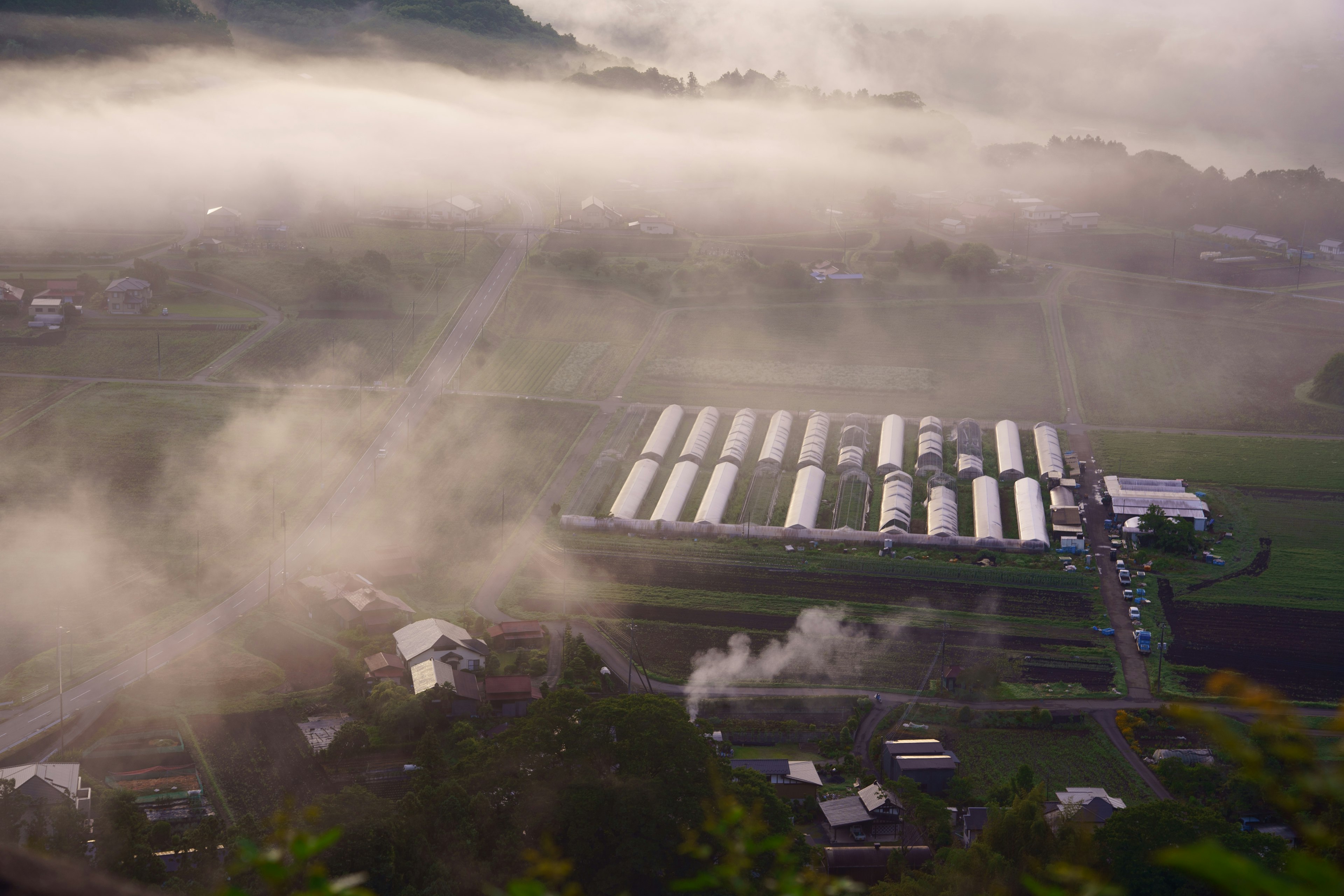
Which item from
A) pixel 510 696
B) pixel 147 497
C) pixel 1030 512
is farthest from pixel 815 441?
pixel 147 497

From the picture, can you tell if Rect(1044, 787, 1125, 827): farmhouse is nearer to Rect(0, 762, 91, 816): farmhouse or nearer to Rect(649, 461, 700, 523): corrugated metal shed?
Rect(649, 461, 700, 523): corrugated metal shed

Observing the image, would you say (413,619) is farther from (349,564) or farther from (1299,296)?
(1299,296)

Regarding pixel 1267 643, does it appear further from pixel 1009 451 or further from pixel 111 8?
pixel 111 8

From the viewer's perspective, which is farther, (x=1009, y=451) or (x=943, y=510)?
(x=1009, y=451)

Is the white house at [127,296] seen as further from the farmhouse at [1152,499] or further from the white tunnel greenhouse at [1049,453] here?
the farmhouse at [1152,499]

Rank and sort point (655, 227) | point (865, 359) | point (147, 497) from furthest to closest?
point (655, 227), point (865, 359), point (147, 497)

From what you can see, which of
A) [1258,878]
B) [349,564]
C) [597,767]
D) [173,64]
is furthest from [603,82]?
[1258,878]

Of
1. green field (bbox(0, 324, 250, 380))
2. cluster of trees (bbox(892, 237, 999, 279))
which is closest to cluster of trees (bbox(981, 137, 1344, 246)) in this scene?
cluster of trees (bbox(892, 237, 999, 279))
